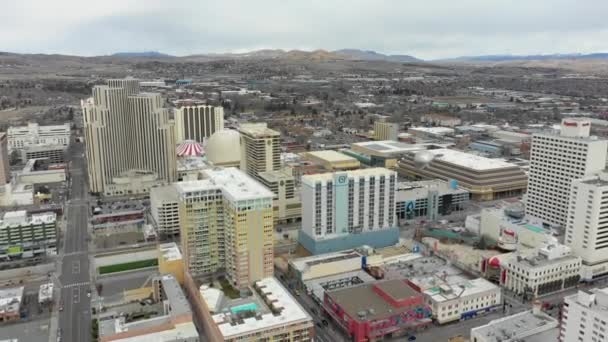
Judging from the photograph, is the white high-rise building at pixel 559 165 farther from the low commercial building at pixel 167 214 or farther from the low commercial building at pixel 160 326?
the low commercial building at pixel 160 326

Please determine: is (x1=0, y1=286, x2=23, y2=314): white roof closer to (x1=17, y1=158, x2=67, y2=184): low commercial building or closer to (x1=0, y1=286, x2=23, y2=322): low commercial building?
(x1=0, y1=286, x2=23, y2=322): low commercial building

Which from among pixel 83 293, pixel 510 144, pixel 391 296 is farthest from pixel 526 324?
pixel 510 144

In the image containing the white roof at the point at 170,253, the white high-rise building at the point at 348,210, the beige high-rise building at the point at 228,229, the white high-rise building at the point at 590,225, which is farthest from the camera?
the white high-rise building at the point at 348,210

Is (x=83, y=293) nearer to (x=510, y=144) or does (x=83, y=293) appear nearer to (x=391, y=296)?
(x=391, y=296)

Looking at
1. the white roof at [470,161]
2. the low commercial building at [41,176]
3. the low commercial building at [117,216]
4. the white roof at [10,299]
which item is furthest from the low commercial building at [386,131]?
the white roof at [10,299]

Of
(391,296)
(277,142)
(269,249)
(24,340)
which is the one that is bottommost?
(24,340)
